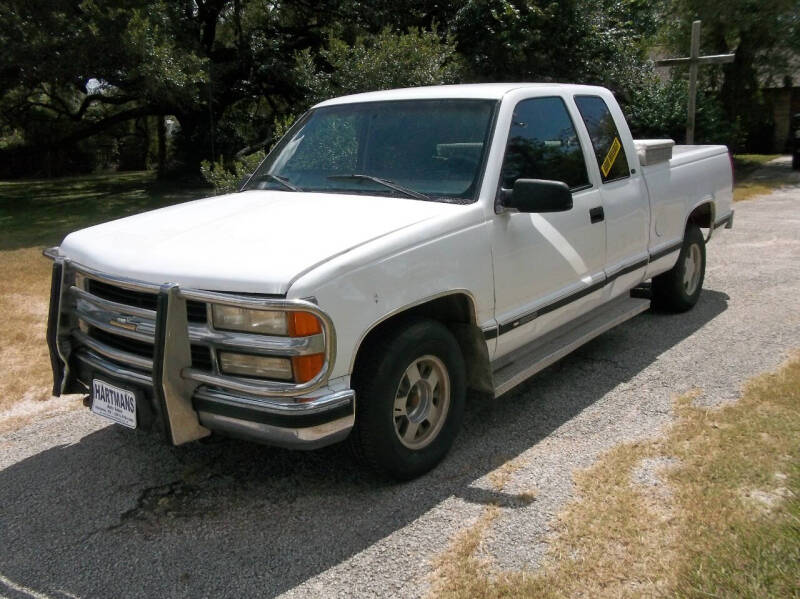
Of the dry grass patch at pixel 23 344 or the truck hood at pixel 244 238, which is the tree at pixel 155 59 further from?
the truck hood at pixel 244 238

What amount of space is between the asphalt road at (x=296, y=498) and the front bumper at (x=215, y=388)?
1.64 ft

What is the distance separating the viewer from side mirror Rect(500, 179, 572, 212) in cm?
395

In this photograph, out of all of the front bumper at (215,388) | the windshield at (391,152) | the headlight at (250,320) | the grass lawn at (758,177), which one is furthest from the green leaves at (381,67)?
the grass lawn at (758,177)

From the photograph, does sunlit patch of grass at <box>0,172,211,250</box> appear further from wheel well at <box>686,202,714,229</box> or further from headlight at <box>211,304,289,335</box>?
headlight at <box>211,304,289,335</box>

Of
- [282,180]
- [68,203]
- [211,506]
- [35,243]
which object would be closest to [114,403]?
[211,506]

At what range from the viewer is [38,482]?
4102mm

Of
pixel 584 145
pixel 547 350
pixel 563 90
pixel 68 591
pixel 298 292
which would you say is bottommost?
pixel 68 591

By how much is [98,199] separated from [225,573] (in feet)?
57.5

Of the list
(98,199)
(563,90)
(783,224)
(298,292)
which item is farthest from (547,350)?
(98,199)

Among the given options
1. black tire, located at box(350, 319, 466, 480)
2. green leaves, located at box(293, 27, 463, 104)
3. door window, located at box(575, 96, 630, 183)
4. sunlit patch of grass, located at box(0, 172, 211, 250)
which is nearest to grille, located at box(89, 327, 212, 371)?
black tire, located at box(350, 319, 466, 480)

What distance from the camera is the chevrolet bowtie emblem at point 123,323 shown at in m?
3.54

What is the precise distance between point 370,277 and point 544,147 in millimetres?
1880

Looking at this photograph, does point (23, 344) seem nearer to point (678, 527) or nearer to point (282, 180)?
point (282, 180)

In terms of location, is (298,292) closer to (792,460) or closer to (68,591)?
(68,591)
